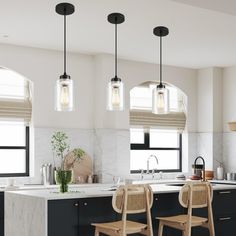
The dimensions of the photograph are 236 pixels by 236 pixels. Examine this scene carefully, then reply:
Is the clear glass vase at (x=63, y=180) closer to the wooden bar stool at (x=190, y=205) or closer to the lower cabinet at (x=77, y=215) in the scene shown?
the lower cabinet at (x=77, y=215)

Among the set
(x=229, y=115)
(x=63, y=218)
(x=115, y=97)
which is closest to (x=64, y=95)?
(x=115, y=97)

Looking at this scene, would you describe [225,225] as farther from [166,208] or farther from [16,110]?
[16,110]

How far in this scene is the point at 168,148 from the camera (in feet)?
30.7

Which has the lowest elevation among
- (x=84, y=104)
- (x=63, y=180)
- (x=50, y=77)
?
(x=63, y=180)

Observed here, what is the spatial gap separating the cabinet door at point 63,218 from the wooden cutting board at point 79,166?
266 cm

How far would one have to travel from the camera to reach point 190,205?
5566 mm

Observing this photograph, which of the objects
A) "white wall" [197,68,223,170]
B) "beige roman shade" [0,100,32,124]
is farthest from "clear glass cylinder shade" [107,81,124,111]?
"white wall" [197,68,223,170]

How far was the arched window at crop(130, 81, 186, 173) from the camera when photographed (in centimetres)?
884

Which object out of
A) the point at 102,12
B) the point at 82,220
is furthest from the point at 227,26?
the point at 82,220

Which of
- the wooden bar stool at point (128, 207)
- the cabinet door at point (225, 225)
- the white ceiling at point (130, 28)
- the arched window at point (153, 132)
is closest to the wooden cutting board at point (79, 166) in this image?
the arched window at point (153, 132)

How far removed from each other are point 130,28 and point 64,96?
1915mm

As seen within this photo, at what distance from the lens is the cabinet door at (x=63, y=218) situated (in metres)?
4.93

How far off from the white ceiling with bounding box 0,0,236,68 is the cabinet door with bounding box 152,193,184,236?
2.02 m

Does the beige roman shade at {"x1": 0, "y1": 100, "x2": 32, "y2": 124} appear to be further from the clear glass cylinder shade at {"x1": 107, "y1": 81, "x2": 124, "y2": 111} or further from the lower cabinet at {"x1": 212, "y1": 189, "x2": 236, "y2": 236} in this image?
the lower cabinet at {"x1": 212, "y1": 189, "x2": 236, "y2": 236}
